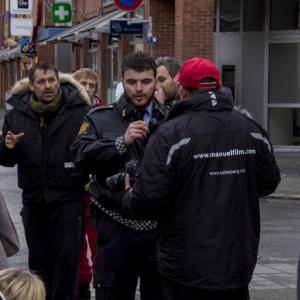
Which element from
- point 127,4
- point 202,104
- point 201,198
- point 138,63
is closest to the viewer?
point 201,198

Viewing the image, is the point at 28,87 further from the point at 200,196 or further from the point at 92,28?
the point at 92,28

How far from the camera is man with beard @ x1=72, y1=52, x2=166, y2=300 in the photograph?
5801 millimetres

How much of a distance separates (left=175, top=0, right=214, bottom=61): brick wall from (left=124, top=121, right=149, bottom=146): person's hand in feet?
56.1

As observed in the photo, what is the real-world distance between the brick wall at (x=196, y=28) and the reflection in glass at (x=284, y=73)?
219 cm

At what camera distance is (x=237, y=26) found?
2406cm

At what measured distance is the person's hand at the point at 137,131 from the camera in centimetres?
548

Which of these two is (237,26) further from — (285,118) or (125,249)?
(125,249)

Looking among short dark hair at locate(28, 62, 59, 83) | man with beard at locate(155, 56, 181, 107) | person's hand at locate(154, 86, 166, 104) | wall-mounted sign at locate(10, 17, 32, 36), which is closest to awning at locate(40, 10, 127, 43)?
wall-mounted sign at locate(10, 17, 32, 36)

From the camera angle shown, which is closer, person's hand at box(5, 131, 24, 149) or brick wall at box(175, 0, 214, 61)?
person's hand at box(5, 131, 24, 149)

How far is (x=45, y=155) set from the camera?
706cm

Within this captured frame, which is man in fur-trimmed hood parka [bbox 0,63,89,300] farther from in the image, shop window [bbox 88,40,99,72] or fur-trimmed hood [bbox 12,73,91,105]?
shop window [bbox 88,40,99,72]

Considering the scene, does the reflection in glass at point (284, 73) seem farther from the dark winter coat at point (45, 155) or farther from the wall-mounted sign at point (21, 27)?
the wall-mounted sign at point (21, 27)

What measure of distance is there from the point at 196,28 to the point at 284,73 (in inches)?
111

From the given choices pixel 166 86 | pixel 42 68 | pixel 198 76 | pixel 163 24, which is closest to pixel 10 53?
Answer: pixel 163 24
